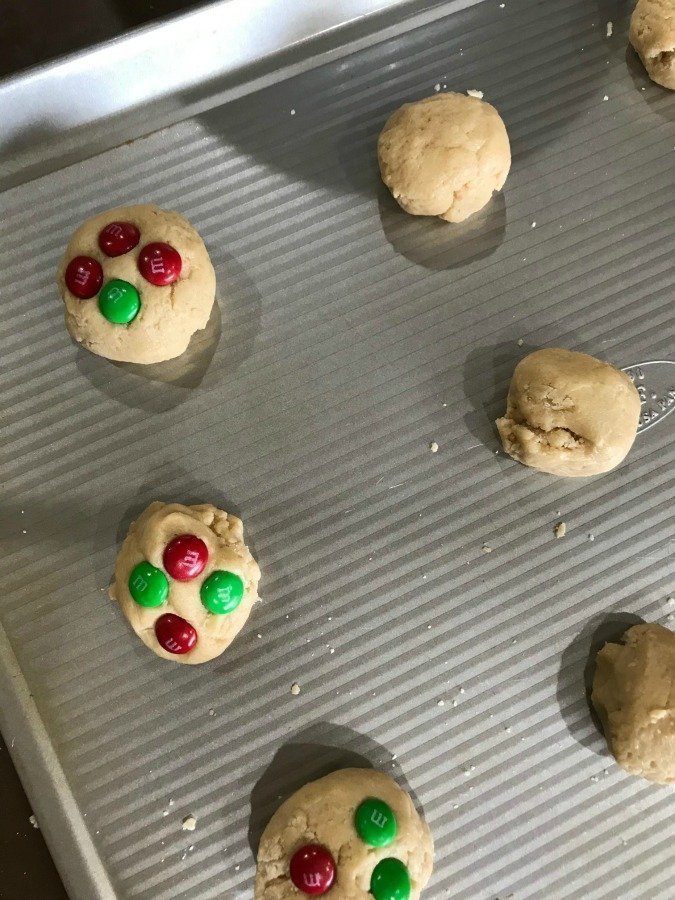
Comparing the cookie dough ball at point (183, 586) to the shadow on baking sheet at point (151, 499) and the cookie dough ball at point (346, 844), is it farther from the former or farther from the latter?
the cookie dough ball at point (346, 844)

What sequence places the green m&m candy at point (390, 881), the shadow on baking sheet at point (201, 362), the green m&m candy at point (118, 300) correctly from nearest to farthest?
the green m&m candy at point (390, 881) → the green m&m candy at point (118, 300) → the shadow on baking sheet at point (201, 362)

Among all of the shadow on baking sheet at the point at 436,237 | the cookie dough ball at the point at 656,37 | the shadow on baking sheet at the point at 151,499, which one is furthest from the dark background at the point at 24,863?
the cookie dough ball at the point at 656,37

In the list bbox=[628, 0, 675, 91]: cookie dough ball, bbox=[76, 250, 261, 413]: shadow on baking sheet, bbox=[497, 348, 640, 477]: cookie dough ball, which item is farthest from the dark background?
bbox=[628, 0, 675, 91]: cookie dough ball

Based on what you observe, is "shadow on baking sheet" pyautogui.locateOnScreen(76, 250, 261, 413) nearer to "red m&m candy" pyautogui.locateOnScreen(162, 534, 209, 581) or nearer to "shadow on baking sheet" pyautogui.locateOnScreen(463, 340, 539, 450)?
"red m&m candy" pyautogui.locateOnScreen(162, 534, 209, 581)

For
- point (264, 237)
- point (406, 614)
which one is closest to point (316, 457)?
point (406, 614)

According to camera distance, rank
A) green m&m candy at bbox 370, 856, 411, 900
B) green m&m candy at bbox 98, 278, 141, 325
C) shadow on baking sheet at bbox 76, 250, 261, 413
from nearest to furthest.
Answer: green m&m candy at bbox 370, 856, 411, 900, green m&m candy at bbox 98, 278, 141, 325, shadow on baking sheet at bbox 76, 250, 261, 413
